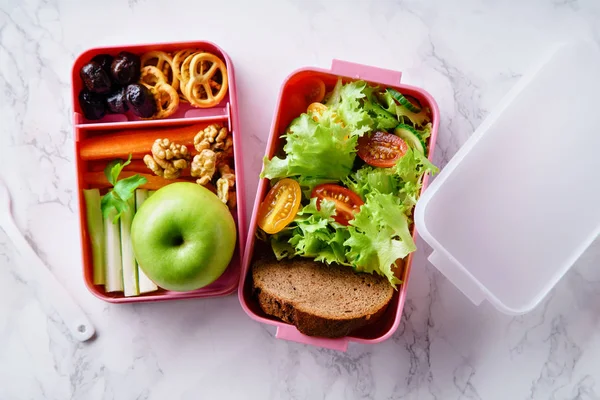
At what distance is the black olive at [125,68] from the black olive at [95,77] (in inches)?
1.1

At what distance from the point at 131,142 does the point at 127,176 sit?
0.09 metres

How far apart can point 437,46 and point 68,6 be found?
106 cm

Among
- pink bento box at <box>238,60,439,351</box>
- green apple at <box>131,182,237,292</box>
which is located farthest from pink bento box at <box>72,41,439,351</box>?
green apple at <box>131,182,237,292</box>

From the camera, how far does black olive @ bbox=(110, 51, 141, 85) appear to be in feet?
4.84

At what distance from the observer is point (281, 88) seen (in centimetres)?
146

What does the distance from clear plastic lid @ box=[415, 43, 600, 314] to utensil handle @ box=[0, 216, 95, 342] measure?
0.98 metres

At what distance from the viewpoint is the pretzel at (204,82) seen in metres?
1.50

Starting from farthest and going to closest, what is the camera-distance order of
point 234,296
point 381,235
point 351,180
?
point 234,296 < point 351,180 < point 381,235

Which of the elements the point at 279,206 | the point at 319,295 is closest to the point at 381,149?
the point at 279,206

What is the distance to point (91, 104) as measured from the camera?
4.95ft

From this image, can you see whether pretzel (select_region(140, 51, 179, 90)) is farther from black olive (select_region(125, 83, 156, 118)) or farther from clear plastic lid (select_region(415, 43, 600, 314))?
clear plastic lid (select_region(415, 43, 600, 314))

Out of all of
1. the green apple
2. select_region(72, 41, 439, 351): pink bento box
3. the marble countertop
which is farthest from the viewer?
the marble countertop

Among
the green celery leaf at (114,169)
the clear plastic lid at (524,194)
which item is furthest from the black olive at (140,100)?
the clear plastic lid at (524,194)

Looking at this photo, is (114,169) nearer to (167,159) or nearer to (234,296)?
(167,159)
